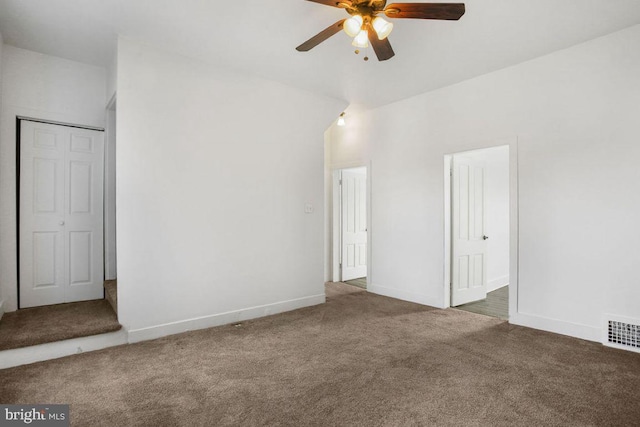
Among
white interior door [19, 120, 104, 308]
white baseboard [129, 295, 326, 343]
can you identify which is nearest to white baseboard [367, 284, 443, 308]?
white baseboard [129, 295, 326, 343]

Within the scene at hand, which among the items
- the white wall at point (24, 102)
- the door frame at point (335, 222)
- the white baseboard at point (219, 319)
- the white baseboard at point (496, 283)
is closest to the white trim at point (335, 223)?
the door frame at point (335, 222)

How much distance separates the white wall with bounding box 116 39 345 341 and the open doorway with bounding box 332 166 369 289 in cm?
146

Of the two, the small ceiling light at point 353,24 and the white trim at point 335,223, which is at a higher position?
the small ceiling light at point 353,24

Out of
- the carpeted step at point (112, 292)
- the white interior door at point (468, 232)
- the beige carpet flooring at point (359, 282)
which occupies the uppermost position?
the white interior door at point (468, 232)

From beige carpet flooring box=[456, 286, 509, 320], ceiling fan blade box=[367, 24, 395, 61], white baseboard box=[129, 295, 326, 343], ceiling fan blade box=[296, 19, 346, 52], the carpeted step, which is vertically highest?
ceiling fan blade box=[296, 19, 346, 52]

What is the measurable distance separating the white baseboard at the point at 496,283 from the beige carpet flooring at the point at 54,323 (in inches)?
209

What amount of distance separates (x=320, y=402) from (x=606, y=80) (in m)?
3.85

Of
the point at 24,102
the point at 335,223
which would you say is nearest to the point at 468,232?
the point at 335,223

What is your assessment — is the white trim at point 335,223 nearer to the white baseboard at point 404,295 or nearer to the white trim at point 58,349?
the white baseboard at point 404,295

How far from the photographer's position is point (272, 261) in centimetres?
421

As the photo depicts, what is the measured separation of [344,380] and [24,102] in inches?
169

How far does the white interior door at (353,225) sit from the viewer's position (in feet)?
20.5

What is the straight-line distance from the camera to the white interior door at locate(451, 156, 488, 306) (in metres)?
4.55

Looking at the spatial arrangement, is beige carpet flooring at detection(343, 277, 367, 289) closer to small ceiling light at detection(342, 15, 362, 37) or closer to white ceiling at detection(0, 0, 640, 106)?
white ceiling at detection(0, 0, 640, 106)
